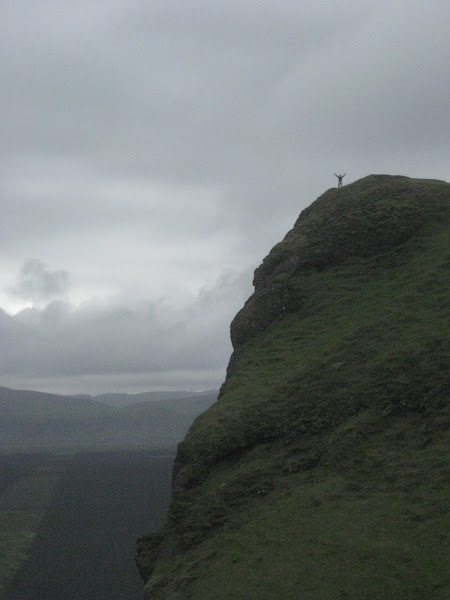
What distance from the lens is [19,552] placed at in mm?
47344

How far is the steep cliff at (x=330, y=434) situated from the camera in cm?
1956

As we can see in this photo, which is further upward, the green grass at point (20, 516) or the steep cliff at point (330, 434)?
the steep cliff at point (330, 434)

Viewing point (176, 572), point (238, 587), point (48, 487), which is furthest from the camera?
point (48, 487)

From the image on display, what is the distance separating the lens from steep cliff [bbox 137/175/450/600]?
64.2 feet

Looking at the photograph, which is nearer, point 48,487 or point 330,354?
point 330,354

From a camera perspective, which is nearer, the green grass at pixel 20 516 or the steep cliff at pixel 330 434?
the steep cliff at pixel 330 434

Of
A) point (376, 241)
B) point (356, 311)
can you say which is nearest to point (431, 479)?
point (356, 311)

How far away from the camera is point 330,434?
26.3m

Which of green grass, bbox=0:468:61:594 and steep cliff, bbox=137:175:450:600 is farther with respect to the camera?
green grass, bbox=0:468:61:594

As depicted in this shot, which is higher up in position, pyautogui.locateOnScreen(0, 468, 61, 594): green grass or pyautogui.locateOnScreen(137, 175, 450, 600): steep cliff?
pyautogui.locateOnScreen(137, 175, 450, 600): steep cliff

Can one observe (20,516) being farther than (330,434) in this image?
Yes

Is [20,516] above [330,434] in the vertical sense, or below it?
below

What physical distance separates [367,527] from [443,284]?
55.2ft

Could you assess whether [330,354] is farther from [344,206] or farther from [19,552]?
[19,552]
